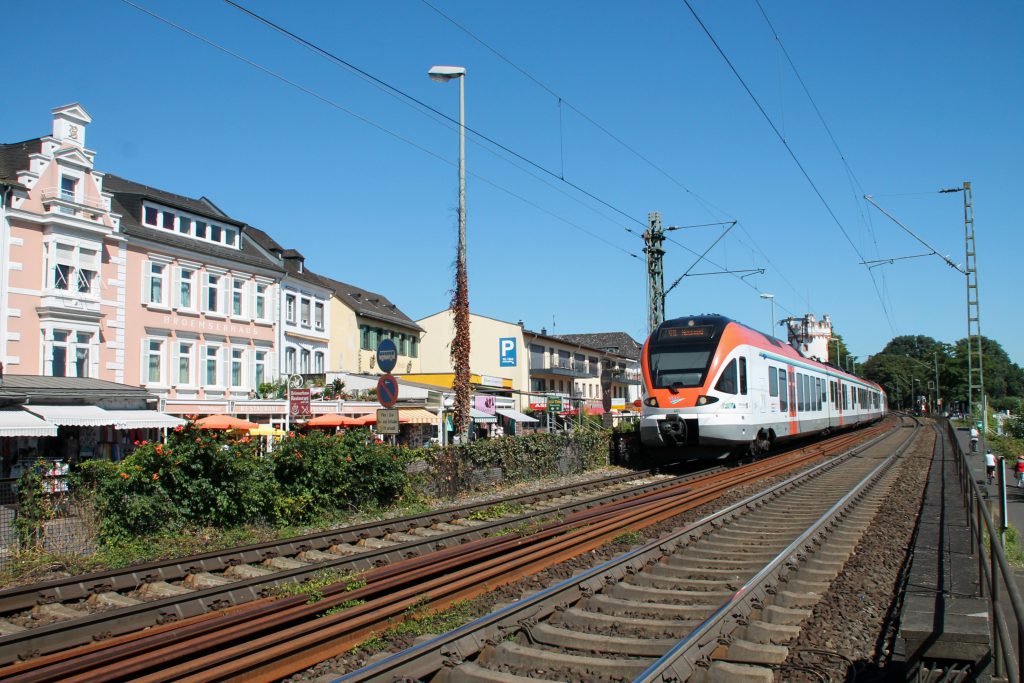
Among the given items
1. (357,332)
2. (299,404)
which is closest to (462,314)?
(299,404)

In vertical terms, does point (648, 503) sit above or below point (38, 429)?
below

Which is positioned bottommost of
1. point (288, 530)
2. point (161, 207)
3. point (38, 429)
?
point (288, 530)

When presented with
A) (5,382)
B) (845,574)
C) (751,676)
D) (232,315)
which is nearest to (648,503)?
(845,574)

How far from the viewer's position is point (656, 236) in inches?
1115

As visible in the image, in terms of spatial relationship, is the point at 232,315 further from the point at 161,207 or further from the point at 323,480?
the point at 323,480

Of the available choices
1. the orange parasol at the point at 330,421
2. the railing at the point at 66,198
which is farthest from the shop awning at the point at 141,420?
the railing at the point at 66,198

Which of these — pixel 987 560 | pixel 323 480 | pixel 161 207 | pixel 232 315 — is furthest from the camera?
pixel 232 315

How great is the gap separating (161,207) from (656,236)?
62.7ft

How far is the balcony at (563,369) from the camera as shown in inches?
2426

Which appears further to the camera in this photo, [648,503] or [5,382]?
[5,382]

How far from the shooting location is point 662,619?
729cm

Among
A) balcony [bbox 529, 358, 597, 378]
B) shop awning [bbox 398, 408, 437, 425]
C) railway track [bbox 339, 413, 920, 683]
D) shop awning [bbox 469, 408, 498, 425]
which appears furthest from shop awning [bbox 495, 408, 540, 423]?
railway track [bbox 339, 413, 920, 683]

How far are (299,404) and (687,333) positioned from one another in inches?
392

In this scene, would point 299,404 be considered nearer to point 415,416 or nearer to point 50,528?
point 50,528
